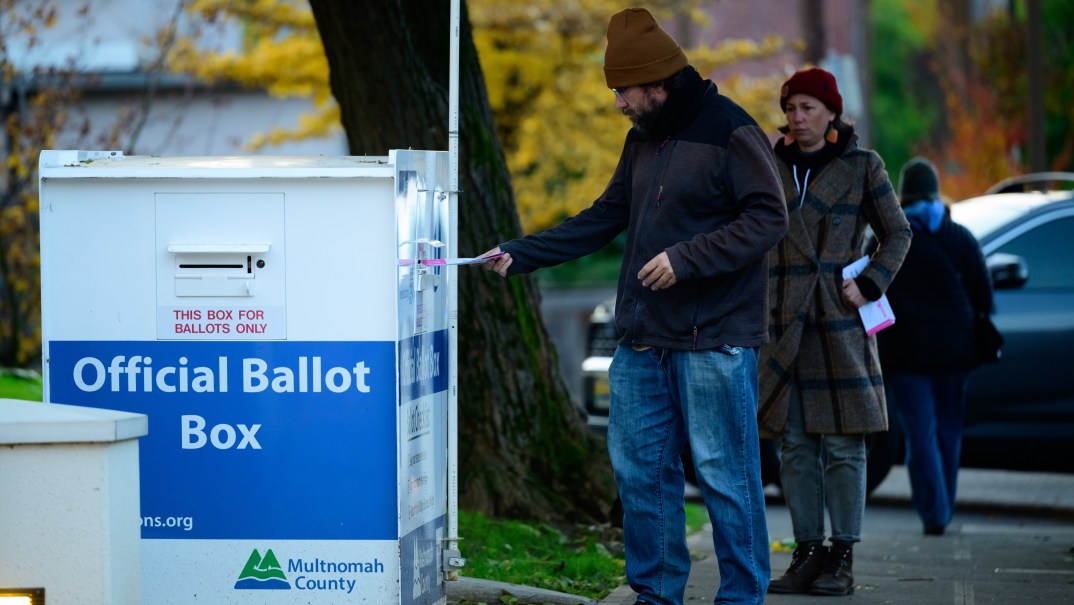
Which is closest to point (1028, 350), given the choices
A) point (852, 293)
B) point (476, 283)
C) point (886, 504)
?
point (886, 504)

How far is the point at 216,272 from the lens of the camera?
4410mm

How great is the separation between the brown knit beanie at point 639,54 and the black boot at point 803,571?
210cm

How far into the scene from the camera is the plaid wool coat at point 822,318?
5895 mm

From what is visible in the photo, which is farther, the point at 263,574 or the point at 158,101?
the point at 158,101

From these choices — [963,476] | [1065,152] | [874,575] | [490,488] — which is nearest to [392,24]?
[490,488]

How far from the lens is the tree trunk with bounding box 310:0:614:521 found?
685cm

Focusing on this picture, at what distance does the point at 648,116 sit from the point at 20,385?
18.9 ft

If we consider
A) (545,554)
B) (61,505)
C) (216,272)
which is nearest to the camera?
(61,505)

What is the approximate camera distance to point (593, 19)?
17469 millimetres

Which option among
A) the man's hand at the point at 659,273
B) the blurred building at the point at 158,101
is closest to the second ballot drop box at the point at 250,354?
the man's hand at the point at 659,273

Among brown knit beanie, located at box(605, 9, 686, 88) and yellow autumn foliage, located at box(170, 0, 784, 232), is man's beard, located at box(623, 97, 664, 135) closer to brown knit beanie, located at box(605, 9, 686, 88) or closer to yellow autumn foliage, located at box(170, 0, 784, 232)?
brown knit beanie, located at box(605, 9, 686, 88)

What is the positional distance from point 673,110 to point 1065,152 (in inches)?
887

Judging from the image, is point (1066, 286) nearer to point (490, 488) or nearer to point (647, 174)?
point (490, 488)

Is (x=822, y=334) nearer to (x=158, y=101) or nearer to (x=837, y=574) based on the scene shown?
(x=837, y=574)
